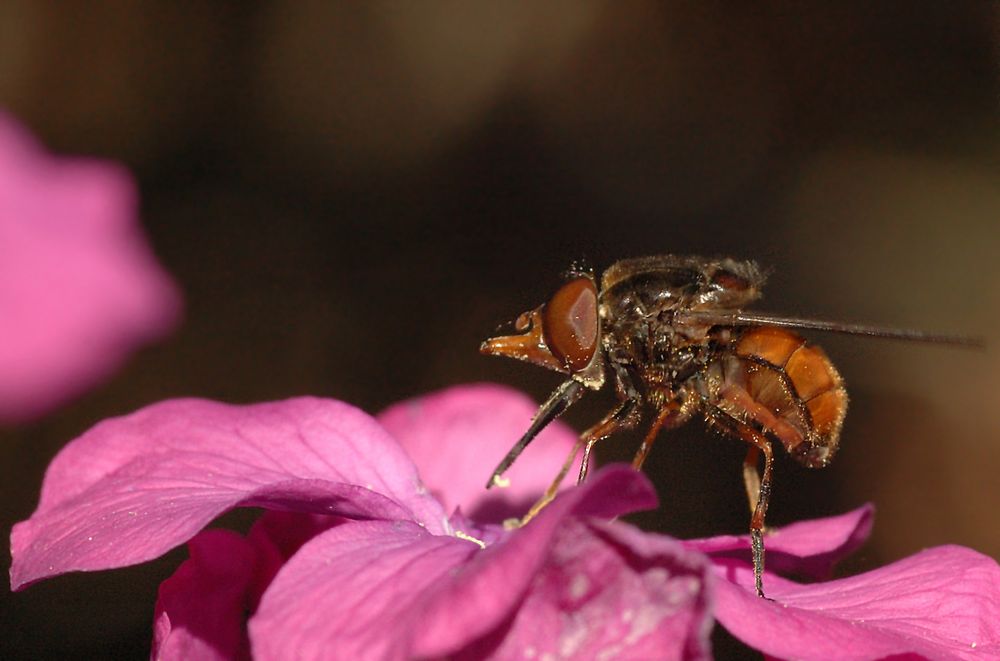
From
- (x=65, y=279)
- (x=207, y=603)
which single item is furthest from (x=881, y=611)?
(x=65, y=279)

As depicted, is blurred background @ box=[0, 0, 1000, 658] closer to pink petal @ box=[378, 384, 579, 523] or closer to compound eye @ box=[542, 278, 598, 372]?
pink petal @ box=[378, 384, 579, 523]

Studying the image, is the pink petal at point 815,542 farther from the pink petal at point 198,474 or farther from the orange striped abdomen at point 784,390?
the pink petal at point 198,474

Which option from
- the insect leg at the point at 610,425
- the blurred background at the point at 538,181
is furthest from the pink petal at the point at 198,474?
the blurred background at the point at 538,181

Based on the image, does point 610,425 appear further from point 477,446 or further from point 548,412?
point 477,446

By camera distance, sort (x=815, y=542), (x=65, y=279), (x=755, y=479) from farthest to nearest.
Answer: (x=65, y=279), (x=755, y=479), (x=815, y=542)

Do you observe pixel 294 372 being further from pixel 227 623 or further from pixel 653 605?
pixel 653 605

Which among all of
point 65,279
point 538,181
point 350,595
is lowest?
point 65,279
